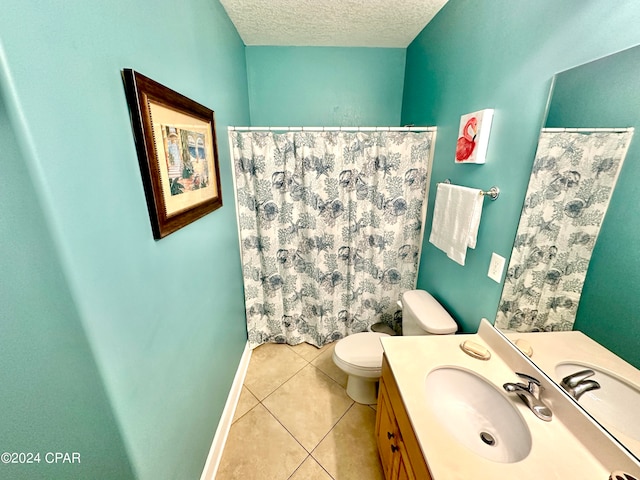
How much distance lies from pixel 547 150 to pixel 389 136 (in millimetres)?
951

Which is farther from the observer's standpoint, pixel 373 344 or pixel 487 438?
pixel 373 344

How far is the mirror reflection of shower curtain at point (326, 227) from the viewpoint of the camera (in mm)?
1685

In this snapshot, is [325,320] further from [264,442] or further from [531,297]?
[531,297]

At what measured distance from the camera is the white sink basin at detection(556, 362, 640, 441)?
2.14ft

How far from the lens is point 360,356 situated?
5.10 ft

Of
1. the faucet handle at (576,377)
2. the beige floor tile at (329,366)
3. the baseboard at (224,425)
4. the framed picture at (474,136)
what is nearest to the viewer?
the faucet handle at (576,377)

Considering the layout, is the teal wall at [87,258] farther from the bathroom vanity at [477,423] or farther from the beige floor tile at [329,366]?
the beige floor tile at [329,366]

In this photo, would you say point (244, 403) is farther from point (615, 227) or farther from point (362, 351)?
point (615, 227)

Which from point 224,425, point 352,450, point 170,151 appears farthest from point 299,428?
point 170,151

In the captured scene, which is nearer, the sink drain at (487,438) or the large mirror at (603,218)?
the large mirror at (603,218)

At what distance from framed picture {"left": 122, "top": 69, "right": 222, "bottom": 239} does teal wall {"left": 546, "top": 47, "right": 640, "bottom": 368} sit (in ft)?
4.51

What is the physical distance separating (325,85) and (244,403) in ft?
8.59

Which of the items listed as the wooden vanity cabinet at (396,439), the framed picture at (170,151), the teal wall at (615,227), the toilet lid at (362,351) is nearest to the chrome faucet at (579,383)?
the teal wall at (615,227)

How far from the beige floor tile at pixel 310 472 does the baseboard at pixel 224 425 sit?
16.6 inches
